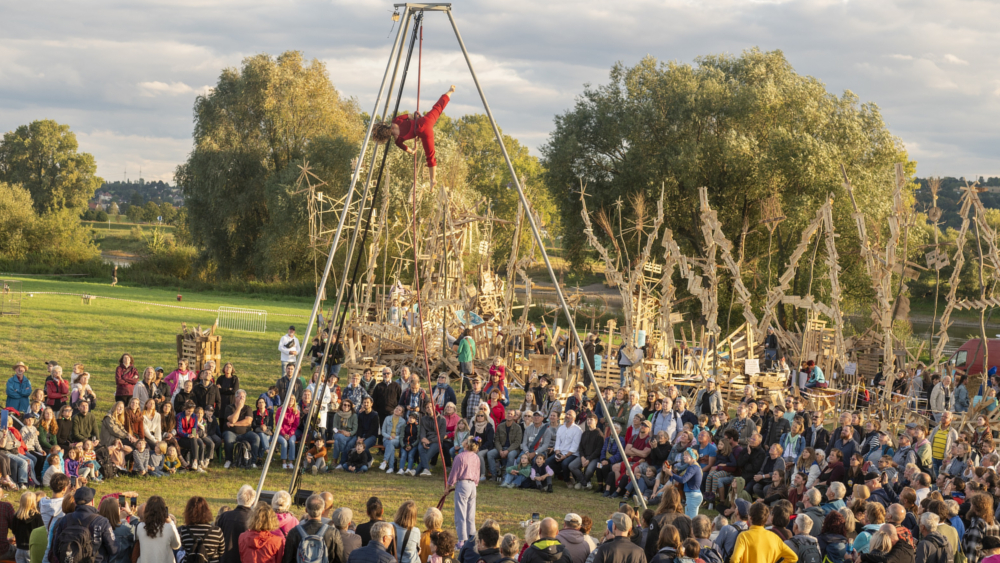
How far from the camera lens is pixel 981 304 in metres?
13.1

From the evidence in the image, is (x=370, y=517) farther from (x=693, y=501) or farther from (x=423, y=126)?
(x=693, y=501)

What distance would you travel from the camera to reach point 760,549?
5812 millimetres

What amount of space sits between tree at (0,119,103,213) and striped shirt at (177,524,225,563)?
54720mm

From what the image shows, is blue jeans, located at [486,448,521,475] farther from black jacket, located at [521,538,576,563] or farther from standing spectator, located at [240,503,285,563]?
standing spectator, located at [240,503,285,563]

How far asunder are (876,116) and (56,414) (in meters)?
24.9

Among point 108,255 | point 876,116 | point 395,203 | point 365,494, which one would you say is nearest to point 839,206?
point 876,116

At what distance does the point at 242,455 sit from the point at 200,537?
5665 mm

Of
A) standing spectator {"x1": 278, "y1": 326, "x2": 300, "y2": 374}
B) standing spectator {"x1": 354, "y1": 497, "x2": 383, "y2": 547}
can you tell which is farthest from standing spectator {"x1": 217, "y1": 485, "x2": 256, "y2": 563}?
standing spectator {"x1": 278, "y1": 326, "x2": 300, "y2": 374}

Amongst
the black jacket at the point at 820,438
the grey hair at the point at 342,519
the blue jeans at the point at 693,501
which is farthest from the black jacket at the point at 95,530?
the black jacket at the point at 820,438

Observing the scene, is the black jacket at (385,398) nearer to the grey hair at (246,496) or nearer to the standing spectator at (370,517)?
the grey hair at (246,496)

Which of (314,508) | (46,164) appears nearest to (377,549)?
(314,508)

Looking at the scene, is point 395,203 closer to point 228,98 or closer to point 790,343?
→ point 228,98

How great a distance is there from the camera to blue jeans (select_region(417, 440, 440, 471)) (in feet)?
36.9

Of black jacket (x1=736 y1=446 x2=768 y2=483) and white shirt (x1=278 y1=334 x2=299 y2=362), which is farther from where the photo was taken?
white shirt (x1=278 y1=334 x2=299 y2=362)
